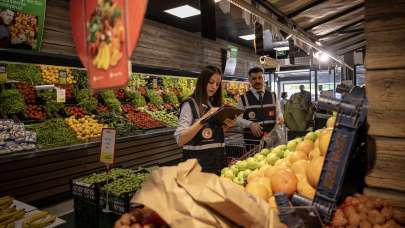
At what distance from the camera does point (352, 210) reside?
1371mm

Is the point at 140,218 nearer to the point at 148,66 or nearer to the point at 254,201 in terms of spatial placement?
the point at 254,201

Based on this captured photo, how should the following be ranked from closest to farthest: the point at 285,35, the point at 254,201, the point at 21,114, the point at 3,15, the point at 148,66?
the point at 254,201, the point at 285,35, the point at 3,15, the point at 21,114, the point at 148,66

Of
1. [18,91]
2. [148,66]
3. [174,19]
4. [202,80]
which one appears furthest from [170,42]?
[202,80]

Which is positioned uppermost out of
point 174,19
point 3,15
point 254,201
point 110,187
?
point 174,19

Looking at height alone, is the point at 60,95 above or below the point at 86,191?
above

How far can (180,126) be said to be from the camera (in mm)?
3371

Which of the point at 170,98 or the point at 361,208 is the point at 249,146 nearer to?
the point at 361,208

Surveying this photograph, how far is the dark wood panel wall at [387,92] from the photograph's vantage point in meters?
1.59

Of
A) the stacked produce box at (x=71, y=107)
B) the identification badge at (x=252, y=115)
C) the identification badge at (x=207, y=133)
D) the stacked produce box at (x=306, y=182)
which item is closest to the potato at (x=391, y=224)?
the stacked produce box at (x=306, y=182)

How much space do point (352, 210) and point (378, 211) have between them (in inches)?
4.3

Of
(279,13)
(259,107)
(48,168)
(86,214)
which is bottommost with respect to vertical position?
(48,168)

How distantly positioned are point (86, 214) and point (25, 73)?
3877 millimetres

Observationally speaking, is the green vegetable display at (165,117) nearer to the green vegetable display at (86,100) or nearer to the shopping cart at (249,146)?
the green vegetable display at (86,100)

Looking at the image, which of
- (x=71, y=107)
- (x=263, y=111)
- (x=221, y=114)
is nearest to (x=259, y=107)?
(x=263, y=111)
